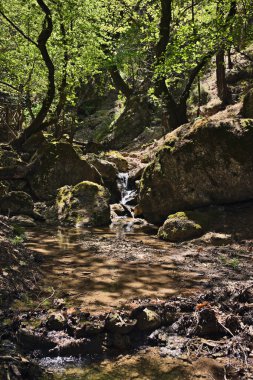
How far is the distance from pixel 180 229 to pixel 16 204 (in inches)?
277

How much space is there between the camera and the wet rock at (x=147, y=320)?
4.77m

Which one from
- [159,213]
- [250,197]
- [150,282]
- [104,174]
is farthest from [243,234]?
[104,174]

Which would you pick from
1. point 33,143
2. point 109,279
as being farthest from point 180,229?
point 33,143

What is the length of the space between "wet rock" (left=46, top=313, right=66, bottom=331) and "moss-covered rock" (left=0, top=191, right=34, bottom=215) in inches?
401

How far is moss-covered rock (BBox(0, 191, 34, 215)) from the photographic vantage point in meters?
14.6

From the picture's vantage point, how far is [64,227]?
45.3ft

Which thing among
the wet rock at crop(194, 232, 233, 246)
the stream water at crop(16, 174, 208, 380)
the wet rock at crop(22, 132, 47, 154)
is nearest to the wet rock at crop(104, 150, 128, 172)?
the wet rock at crop(22, 132, 47, 154)

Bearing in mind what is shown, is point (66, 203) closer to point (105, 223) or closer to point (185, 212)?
point (105, 223)

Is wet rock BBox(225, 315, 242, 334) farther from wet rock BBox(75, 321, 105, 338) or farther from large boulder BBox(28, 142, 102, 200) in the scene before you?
large boulder BBox(28, 142, 102, 200)

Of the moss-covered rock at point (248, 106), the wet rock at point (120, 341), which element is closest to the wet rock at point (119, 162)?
the moss-covered rock at point (248, 106)

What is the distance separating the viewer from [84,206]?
48.4 feet

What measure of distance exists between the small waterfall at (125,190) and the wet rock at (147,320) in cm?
1292

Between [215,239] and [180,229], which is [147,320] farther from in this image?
[180,229]

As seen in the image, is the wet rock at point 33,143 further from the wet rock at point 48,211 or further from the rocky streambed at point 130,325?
the rocky streambed at point 130,325
